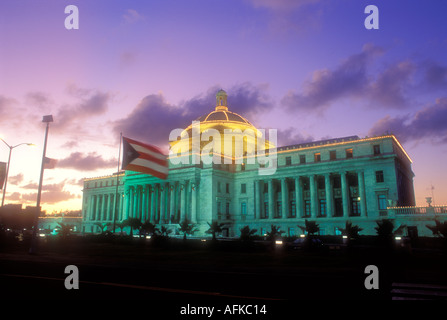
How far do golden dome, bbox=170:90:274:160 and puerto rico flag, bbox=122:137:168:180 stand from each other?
37.6m

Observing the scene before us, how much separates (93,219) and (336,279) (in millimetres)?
102459

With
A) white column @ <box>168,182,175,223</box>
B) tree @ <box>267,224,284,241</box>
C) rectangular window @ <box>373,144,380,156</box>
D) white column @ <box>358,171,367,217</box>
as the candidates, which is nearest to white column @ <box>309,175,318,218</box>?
white column @ <box>358,171,367,217</box>

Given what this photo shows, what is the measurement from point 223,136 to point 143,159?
48080 mm

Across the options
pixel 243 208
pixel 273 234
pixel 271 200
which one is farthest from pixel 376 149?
pixel 243 208

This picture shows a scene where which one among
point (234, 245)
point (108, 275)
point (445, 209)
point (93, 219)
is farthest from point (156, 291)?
point (93, 219)

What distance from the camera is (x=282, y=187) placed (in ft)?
236

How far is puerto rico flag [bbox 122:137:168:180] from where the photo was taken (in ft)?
141

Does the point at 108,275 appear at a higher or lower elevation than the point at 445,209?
lower

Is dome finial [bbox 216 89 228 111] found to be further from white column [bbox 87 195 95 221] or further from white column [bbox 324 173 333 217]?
white column [bbox 87 195 95 221]

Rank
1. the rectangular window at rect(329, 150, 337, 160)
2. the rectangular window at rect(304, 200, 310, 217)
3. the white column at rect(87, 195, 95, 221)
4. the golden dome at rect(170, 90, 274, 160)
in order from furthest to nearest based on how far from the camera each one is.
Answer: the white column at rect(87, 195, 95, 221) < the golden dome at rect(170, 90, 274, 160) < the rectangular window at rect(304, 200, 310, 217) < the rectangular window at rect(329, 150, 337, 160)

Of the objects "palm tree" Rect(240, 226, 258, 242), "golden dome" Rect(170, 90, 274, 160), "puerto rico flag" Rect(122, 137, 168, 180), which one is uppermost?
"golden dome" Rect(170, 90, 274, 160)

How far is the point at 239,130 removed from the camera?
93500 mm
